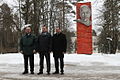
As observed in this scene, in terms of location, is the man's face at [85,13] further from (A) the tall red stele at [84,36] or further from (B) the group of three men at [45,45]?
(B) the group of three men at [45,45]

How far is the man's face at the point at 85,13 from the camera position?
95.8 feet

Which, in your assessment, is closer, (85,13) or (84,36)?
(85,13)

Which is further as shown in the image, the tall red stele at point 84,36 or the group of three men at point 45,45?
the tall red stele at point 84,36

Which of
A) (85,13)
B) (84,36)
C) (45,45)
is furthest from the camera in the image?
(84,36)

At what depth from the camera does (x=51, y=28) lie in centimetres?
4909

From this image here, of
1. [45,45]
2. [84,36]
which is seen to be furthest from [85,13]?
[45,45]

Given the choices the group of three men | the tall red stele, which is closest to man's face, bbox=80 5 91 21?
the tall red stele

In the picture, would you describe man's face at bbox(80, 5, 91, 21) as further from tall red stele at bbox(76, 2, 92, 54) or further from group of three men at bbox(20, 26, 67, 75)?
group of three men at bbox(20, 26, 67, 75)

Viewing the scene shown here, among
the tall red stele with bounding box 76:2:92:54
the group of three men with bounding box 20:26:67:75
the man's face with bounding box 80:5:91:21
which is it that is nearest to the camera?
the group of three men with bounding box 20:26:67:75

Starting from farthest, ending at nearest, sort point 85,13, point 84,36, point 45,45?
point 84,36 → point 85,13 → point 45,45

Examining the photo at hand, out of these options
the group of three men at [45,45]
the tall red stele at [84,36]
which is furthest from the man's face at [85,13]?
the group of three men at [45,45]

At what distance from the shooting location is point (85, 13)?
1163 inches

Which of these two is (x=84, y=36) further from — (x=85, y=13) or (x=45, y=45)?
(x=45, y=45)

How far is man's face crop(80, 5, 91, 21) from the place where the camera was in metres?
29.2
